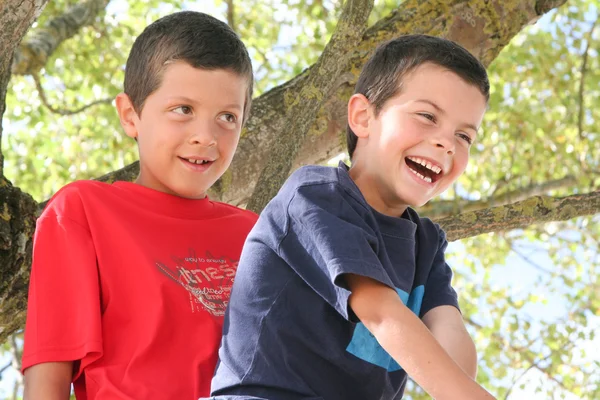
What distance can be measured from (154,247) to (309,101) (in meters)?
0.77

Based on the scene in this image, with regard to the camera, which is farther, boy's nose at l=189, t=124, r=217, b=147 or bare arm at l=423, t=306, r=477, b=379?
boy's nose at l=189, t=124, r=217, b=147

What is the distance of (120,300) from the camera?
6.46 ft

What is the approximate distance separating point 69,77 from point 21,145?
704 mm

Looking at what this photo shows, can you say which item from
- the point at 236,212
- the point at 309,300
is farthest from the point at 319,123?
the point at 309,300

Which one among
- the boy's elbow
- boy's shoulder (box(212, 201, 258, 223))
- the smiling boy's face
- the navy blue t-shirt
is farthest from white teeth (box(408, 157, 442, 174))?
boy's shoulder (box(212, 201, 258, 223))

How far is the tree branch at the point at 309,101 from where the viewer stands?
2.58m

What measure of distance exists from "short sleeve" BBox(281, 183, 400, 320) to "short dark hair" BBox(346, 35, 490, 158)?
32 centimetres

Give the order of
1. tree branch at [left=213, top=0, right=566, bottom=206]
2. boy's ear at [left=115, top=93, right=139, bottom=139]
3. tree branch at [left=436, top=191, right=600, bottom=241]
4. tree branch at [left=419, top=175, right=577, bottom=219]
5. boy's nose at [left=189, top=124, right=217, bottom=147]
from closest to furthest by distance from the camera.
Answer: boy's nose at [left=189, top=124, right=217, bottom=147] → boy's ear at [left=115, top=93, right=139, bottom=139] → tree branch at [left=436, top=191, right=600, bottom=241] → tree branch at [left=213, top=0, right=566, bottom=206] → tree branch at [left=419, top=175, right=577, bottom=219]

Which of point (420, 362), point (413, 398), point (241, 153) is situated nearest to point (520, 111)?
point (413, 398)

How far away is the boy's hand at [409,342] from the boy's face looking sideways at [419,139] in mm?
312

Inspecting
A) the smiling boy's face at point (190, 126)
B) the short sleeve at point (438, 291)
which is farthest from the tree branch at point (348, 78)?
the short sleeve at point (438, 291)

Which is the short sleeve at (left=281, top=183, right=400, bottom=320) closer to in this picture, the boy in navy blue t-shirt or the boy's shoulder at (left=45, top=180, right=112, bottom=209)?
the boy in navy blue t-shirt

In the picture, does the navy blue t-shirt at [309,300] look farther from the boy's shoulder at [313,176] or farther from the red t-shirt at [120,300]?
the red t-shirt at [120,300]

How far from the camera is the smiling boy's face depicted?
83.7 inches
